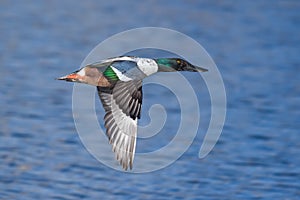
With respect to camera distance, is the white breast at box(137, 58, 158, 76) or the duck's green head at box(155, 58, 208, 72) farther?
the duck's green head at box(155, 58, 208, 72)

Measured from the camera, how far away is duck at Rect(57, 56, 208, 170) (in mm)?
7039

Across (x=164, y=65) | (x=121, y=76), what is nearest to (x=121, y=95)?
(x=121, y=76)

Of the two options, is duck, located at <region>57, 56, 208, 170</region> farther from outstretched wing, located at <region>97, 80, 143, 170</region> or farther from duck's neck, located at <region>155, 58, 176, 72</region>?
duck's neck, located at <region>155, 58, 176, 72</region>

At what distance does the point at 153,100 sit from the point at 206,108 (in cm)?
62

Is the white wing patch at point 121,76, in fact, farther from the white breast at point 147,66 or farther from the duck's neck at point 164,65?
the duck's neck at point 164,65

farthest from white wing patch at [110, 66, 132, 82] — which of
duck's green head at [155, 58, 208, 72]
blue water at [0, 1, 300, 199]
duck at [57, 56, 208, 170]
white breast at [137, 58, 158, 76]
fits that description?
blue water at [0, 1, 300, 199]

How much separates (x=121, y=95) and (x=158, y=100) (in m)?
3.79

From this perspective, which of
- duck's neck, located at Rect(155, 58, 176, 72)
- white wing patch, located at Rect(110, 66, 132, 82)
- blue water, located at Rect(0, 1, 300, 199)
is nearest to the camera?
white wing patch, located at Rect(110, 66, 132, 82)

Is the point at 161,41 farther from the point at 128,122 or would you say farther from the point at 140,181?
the point at 128,122

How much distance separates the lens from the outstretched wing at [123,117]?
23.1ft

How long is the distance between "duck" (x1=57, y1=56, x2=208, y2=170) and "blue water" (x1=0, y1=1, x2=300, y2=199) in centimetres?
135

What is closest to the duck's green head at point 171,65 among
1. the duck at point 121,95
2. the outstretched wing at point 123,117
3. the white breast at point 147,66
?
the white breast at point 147,66

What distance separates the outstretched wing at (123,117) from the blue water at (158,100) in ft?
4.38

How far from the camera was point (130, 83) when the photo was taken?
7043 millimetres
